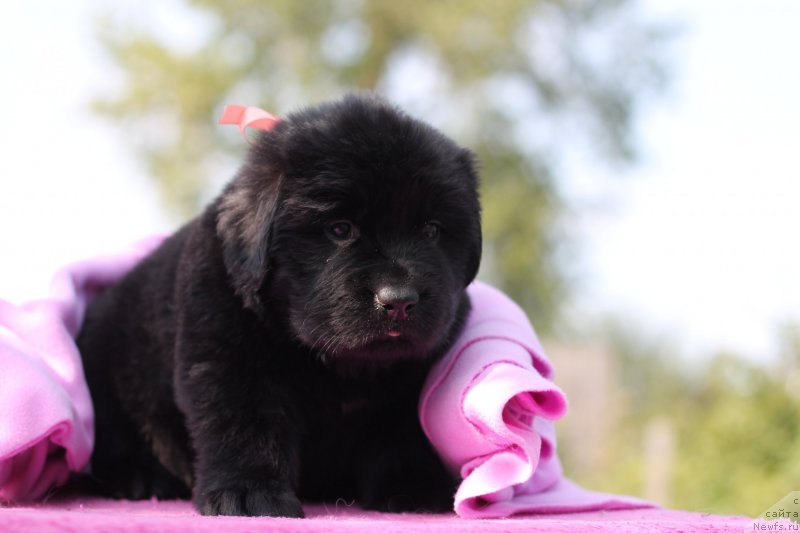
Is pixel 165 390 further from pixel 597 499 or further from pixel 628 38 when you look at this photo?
pixel 628 38

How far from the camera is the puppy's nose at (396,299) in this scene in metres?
2.38

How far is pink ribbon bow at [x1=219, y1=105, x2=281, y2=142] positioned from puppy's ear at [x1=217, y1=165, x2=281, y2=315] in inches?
9.7

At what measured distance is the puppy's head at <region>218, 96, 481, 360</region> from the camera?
2.44 meters

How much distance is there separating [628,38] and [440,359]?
13598mm

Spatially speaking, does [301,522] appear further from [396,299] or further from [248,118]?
[248,118]

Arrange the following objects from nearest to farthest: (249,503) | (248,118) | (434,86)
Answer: (249,503)
(248,118)
(434,86)

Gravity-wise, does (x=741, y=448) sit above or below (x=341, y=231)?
below

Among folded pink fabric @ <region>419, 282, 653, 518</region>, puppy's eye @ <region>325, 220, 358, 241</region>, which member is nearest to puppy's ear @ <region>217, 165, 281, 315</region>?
puppy's eye @ <region>325, 220, 358, 241</region>

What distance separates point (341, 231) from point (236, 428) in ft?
2.10

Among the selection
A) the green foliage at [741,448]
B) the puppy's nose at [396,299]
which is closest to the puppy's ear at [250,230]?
the puppy's nose at [396,299]

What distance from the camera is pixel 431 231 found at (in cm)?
268

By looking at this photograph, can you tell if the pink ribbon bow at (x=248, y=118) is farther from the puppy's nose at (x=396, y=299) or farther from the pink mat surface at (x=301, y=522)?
the pink mat surface at (x=301, y=522)

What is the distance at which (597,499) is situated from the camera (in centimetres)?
291

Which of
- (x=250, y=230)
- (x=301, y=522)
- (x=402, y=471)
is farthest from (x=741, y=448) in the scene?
(x=301, y=522)
